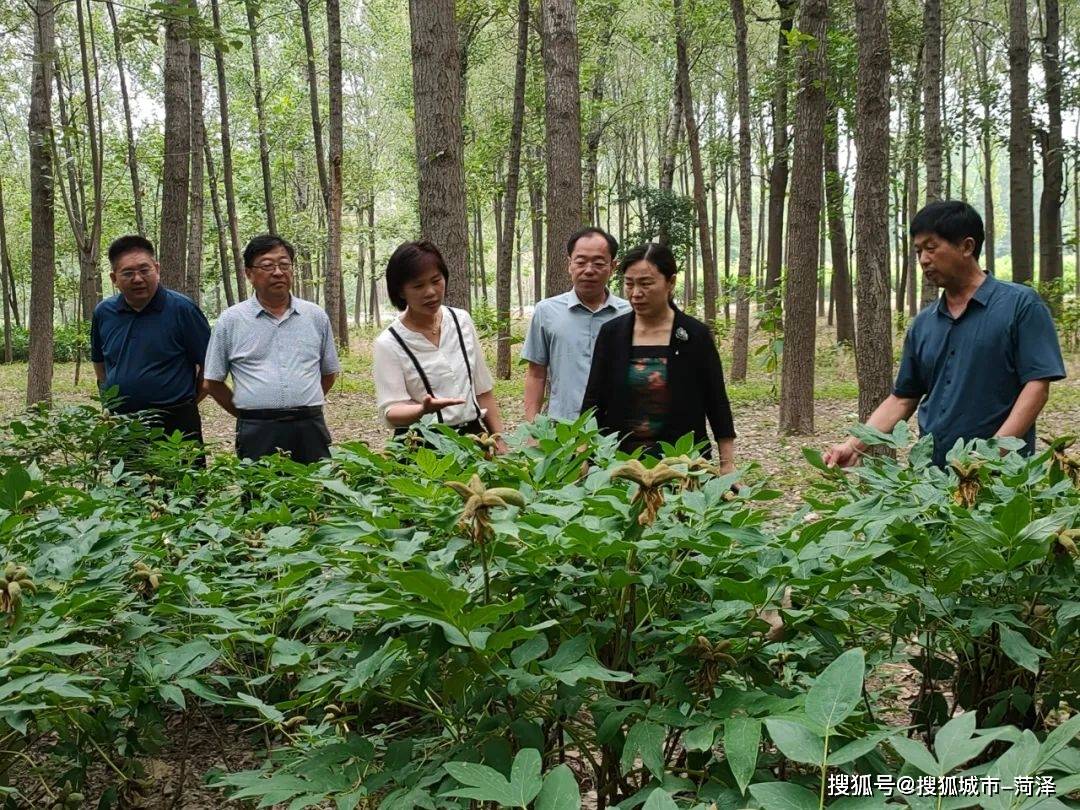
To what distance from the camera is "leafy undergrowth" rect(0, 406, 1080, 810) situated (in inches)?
48.1

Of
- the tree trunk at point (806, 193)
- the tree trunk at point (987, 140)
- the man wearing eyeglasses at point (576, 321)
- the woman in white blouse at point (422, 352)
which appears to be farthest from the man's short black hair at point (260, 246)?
the tree trunk at point (806, 193)

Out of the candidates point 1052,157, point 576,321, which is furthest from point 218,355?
point 1052,157

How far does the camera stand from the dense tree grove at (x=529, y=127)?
722 centimetres

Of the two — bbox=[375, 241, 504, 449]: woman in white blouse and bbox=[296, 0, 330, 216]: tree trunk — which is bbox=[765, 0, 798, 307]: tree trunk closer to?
bbox=[296, 0, 330, 216]: tree trunk

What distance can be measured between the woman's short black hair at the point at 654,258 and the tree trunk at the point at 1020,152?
41.5 ft

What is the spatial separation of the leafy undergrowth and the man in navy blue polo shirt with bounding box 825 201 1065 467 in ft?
4.38

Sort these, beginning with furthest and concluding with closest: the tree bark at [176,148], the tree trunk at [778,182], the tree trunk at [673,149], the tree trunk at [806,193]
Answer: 1. the tree trunk at [673,149]
2. the tree trunk at [778,182]
3. the tree trunk at [806,193]
4. the tree bark at [176,148]

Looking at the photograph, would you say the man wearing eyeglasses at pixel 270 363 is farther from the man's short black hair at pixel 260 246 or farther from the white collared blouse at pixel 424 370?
the white collared blouse at pixel 424 370

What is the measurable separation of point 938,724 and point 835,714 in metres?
0.89

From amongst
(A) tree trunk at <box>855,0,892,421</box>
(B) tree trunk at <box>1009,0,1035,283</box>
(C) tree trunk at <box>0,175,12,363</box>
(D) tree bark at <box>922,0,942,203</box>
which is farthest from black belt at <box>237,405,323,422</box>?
(C) tree trunk at <box>0,175,12,363</box>

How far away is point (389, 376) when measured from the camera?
3957 mm

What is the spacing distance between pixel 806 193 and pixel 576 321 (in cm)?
523

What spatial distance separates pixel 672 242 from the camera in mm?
22766

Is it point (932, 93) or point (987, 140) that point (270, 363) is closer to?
point (932, 93)
